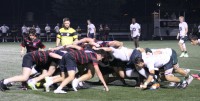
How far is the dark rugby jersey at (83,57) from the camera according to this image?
438 inches

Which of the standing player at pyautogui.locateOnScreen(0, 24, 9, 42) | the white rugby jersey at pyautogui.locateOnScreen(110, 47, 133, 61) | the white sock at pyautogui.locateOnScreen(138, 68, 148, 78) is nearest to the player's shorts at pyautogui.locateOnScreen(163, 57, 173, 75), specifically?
the white sock at pyautogui.locateOnScreen(138, 68, 148, 78)

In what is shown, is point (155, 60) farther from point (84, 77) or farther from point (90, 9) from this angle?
point (90, 9)

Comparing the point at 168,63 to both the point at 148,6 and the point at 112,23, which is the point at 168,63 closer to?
the point at 112,23

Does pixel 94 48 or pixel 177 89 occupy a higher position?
pixel 94 48

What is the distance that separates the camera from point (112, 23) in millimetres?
56625

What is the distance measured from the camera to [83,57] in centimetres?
1117

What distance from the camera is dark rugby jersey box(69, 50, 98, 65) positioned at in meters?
11.1

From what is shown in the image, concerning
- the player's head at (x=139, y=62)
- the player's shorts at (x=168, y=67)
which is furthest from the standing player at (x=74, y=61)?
the player's shorts at (x=168, y=67)

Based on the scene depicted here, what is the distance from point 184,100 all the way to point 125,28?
45898mm

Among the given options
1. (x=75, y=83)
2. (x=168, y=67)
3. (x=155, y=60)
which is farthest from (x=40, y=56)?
(x=168, y=67)

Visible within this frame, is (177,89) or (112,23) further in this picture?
(112,23)

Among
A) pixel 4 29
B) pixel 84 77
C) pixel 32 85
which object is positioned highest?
pixel 84 77

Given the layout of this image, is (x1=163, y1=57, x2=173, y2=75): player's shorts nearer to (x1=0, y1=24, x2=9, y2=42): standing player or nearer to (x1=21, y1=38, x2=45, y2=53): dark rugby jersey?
(x1=21, y1=38, x2=45, y2=53): dark rugby jersey

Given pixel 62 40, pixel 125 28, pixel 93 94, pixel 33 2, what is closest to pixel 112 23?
pixel 125 28
